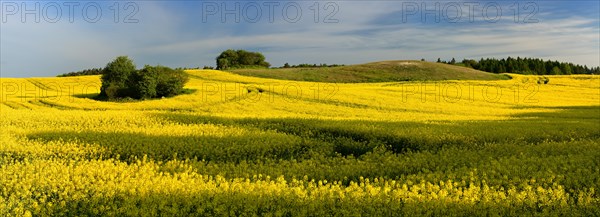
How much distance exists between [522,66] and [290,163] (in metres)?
114

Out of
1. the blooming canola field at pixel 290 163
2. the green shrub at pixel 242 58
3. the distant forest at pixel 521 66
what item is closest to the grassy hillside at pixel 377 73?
the blooming canola field at pixel 290 163

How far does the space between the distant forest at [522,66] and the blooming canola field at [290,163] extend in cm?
8327

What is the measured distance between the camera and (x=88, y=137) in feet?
59.4

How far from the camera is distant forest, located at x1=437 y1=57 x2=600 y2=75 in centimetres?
10940

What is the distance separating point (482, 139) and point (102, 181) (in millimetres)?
15089

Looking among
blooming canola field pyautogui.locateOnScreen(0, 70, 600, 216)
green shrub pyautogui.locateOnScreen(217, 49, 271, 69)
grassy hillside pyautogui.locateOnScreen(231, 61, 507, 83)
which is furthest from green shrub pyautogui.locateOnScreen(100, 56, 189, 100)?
green shrub pyautogui.locateOnScreen(217, 49, 271, 69)

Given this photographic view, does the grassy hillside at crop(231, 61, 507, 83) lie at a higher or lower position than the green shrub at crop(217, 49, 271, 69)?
lower

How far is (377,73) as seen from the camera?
68125 millimetres

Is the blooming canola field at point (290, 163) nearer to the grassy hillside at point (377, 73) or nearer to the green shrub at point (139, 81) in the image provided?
the green shrub at point (139, 81)

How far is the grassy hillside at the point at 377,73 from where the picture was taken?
62.9 m

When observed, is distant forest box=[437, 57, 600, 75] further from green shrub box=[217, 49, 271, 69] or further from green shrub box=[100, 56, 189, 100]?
green shrub box=[100, 56, 189, 100]

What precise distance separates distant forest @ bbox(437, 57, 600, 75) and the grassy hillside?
39744mm

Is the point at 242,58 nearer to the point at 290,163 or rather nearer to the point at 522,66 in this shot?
the point at 522,66

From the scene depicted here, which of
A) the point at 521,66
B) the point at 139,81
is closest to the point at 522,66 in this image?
the point at 521,66
